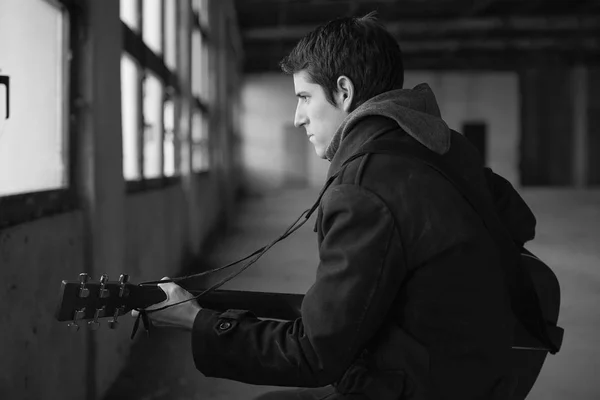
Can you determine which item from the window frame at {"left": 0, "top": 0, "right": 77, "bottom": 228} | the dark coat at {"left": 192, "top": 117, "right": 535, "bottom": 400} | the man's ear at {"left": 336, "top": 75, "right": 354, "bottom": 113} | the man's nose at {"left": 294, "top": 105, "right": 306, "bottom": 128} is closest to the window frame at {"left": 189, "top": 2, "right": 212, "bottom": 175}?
the window frame at {"left": 0, "top": 0, "right": 77, "bottom": 228}

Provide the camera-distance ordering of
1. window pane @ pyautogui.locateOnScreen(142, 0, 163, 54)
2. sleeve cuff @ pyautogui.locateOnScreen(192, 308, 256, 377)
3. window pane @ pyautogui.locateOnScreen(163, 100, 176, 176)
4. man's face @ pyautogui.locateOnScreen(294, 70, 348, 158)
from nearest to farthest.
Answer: sleeve cuff @ pyautogui.locateOnScreen(192, 308, 256, 377) → man's face @ pyautogui.locateOnScreen(294, 70, 348, 158) → window pane @ pyautogui.locateOnScreen(142, 0, 163, 54) → window pane @ pyautogui.locateOnScreen(163, 100, 176, 176)

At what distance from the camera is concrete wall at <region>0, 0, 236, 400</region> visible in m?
1.94

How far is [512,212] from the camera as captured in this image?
54.9 inches

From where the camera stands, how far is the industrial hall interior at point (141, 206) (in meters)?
1.97

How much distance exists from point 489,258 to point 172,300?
0.63 metres

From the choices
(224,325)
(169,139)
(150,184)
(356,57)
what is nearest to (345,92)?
(356,57)

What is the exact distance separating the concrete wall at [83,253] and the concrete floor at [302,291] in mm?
207

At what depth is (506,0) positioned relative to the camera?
1330cm

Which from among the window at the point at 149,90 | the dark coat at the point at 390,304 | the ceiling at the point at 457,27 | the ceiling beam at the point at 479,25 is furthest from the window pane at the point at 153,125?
the ceiling beam at the point at 479,25

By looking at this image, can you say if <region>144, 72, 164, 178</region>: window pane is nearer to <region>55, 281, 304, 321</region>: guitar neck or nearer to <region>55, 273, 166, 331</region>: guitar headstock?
<region>55, 281, 304, 321</region>: guitar neck

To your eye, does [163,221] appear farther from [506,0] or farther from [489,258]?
[506,0]

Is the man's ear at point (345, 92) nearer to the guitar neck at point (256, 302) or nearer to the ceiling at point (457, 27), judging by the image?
→ the guitar neck at point (256, 302)

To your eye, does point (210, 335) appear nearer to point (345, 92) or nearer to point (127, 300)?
point (127, 300)

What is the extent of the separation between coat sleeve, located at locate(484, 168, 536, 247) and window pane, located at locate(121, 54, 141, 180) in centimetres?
288
